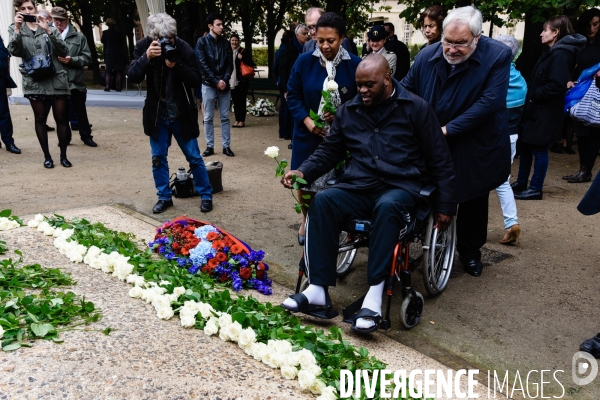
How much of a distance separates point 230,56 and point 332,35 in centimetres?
487

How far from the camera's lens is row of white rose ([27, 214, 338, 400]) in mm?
2938

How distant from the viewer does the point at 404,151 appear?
402 centimetres

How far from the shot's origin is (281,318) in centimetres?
362

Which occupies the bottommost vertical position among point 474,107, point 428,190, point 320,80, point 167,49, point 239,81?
point 239,81

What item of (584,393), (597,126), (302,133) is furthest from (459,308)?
(597,126)

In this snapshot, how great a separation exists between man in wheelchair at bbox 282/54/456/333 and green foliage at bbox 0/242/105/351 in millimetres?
1223

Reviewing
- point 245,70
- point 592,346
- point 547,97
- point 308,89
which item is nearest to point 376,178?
point 308,89

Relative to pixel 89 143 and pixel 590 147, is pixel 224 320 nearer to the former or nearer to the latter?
pixel 590 147

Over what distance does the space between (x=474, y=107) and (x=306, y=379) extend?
2.43 meters

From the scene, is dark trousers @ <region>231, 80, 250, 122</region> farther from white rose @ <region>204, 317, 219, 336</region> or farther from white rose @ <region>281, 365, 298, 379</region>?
white rose @ <region>281, 365, 298, 379</region>

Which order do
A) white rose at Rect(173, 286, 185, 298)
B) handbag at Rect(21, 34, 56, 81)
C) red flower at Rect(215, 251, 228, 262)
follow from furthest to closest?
handbag at Rect(21, 34, 56, 81), red flower at Rect(215, 251, 228, 262), white rose at Rect(173, 286, 185, 298)

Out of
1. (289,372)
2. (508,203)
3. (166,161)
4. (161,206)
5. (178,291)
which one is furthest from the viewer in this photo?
(161,206)

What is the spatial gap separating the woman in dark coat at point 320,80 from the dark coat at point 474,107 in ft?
1.81

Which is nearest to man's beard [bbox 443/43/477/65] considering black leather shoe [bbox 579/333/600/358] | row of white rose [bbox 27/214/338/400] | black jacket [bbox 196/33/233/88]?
black leather shoe [bbox 579/333/600/358]
